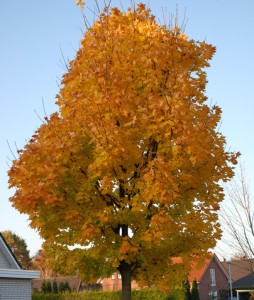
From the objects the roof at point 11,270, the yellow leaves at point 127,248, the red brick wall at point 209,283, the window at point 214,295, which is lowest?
the yellow leaves at point 127,248

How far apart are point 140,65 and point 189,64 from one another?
1.77 metres

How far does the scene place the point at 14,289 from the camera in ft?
64.5

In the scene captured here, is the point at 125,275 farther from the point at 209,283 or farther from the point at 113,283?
the point at 113,283

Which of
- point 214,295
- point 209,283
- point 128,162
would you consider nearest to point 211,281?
point 209,283

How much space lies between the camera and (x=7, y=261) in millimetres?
20594

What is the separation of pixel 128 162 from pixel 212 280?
52480mm

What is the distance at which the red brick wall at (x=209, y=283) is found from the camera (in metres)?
59.5

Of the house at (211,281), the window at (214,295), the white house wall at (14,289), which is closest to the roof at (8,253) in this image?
the white house wall at (14,289)

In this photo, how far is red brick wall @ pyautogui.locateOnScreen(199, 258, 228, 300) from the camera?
5947 centimetres

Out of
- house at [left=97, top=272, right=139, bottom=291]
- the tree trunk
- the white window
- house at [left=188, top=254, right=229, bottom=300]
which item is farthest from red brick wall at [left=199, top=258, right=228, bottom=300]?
the tree trunk

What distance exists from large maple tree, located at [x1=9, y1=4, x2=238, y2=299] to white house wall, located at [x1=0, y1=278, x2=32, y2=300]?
701 cm

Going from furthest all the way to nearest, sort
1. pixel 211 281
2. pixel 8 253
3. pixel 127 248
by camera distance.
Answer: pixel 211 281 → pixel 8 253 → pixel 127 248

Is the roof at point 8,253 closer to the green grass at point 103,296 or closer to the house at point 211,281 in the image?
the green grass at point 103,296

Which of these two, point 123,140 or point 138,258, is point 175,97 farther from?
point 138,258
